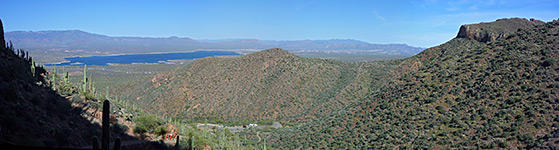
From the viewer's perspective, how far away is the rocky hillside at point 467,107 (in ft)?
70.1

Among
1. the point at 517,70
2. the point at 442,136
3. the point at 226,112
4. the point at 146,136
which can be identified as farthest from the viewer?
the point at 226,112

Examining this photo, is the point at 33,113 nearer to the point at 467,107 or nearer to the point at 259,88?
the point at 467,107

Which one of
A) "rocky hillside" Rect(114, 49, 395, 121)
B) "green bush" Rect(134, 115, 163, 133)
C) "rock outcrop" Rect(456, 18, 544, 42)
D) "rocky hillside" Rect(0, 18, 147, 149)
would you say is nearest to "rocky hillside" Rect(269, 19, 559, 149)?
"rocky hillside" Rect(114, 49, 395, 121)

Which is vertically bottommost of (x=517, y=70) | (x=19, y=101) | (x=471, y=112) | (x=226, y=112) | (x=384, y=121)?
(x=226, y=112)

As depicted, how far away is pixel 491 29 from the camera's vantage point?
5122cm

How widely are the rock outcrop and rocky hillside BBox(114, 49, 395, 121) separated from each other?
1425 cm

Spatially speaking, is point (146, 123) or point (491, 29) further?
point (491, 29)

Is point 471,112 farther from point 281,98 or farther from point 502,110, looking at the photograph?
point 281,98

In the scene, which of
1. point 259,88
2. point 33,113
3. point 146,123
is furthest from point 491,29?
point 33,113

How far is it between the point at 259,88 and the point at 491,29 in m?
39.6

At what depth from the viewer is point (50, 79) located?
1900 centimetres

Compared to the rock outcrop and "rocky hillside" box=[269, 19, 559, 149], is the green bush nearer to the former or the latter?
"rocky hillside" box=[269, 19, 559, 149]

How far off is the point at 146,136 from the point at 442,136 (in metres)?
20.7

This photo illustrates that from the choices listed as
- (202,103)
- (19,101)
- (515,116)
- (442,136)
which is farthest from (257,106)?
(19,101)
